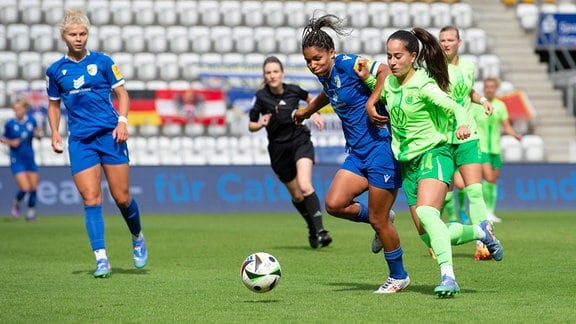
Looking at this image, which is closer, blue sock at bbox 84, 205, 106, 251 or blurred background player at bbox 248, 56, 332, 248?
blue sock at bbox 84, 205, 106, 251

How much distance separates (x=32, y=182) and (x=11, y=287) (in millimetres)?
11752

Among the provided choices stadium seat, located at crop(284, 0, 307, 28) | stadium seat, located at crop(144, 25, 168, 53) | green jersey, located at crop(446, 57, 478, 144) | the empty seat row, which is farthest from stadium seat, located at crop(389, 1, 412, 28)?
green jersey, located at crop(446, 57, 478, 144)

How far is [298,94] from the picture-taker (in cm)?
1340

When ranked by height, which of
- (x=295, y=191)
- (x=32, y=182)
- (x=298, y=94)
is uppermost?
(x=298, y=94)

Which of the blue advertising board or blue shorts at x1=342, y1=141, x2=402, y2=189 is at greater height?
blue shorts at x1=342, y1=141, x2=402, y2=189

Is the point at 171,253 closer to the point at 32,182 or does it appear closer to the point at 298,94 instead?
the point at 298,94

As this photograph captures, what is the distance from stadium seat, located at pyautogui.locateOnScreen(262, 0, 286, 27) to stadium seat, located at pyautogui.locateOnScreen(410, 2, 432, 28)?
356 cm

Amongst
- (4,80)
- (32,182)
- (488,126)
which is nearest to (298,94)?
(488,126)

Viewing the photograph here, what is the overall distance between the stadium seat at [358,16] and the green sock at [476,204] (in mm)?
18330

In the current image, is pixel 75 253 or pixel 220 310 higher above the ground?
pixel 220 310

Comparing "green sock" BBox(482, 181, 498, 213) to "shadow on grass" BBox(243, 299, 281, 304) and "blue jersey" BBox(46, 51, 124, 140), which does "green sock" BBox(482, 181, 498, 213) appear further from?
"shadow on grass" BBox(243, 299, 281, 304)

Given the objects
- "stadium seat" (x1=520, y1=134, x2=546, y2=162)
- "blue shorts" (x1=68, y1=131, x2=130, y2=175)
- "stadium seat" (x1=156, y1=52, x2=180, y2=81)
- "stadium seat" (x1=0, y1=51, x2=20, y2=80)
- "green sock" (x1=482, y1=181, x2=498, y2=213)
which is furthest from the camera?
"stadium seat" (x1=520, y1=134, x2=546, y2=162)

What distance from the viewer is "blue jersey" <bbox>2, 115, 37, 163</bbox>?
819 inches

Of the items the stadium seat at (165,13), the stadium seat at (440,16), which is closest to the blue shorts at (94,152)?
the stadium seat at (165,13)
